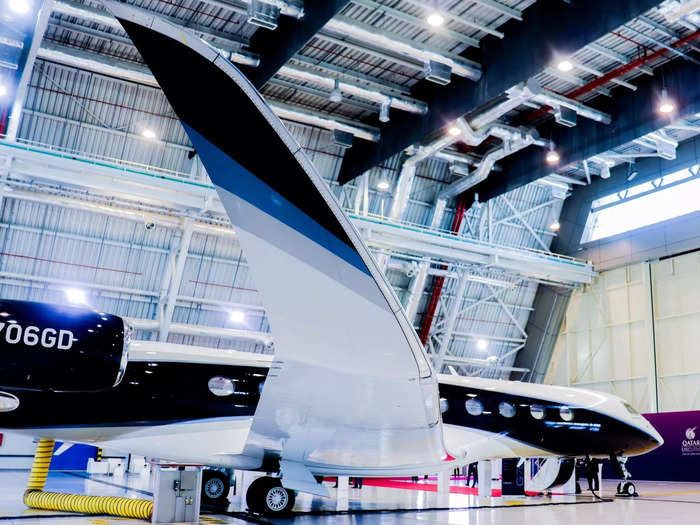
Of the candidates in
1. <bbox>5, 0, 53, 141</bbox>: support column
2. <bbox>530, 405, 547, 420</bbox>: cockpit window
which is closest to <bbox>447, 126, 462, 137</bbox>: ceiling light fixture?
<bbox>530, 405, 547, 420</bbox>: cockpit window

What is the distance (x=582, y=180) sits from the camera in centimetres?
2920

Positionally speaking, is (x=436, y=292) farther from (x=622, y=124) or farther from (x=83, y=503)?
(x=83, y=503)

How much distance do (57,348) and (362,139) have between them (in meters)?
20.5

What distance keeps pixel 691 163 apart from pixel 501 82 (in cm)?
1195

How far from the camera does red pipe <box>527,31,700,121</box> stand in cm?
1764

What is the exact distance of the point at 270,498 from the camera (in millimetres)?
9539

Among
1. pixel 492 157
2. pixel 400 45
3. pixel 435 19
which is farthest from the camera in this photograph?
pixel 492 157

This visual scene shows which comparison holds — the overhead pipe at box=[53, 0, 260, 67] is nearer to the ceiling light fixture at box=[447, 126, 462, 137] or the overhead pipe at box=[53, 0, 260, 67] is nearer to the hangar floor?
the ceiling light fixture at box=[447, 126, 462, 137]

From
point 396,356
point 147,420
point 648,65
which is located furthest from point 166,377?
point 648,65

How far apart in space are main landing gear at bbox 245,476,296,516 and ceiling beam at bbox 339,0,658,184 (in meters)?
11.7

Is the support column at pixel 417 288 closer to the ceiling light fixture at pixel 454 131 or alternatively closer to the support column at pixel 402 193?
the support column at pixel 402 193

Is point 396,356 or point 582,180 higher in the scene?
point 582,180

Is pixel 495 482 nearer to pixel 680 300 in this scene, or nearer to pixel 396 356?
pixel 396 356

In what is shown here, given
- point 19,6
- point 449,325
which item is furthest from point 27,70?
point 449,325
